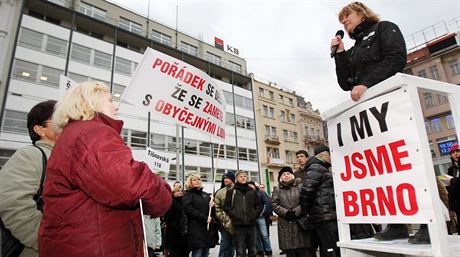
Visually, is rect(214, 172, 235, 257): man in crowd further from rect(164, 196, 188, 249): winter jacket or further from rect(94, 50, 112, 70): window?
rect(94, 50, 112, 70): window

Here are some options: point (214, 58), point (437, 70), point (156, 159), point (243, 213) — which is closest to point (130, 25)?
point (214, 58)

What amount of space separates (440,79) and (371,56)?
40.0 meters

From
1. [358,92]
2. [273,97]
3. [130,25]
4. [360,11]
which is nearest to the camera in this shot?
[358,92]

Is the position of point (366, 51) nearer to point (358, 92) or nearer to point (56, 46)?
point (358, 92)

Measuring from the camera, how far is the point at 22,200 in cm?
206

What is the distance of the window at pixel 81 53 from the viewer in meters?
24.4

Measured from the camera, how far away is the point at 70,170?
158 cm

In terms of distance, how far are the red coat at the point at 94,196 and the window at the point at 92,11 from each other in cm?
3027

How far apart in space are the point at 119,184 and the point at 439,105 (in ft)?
130

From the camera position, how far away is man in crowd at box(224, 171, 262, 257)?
594 cm

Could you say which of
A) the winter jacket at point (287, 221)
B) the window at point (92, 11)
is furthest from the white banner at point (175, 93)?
the window at point (92, 11)

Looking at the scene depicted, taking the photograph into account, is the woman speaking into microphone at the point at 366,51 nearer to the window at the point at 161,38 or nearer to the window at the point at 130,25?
the window at the point at 130,25

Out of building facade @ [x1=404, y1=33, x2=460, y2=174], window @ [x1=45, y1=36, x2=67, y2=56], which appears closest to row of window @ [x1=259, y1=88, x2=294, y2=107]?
building facade @ [x1=404, y1=33, x2=460, y2=174]

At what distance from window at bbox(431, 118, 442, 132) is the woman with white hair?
130 ft
